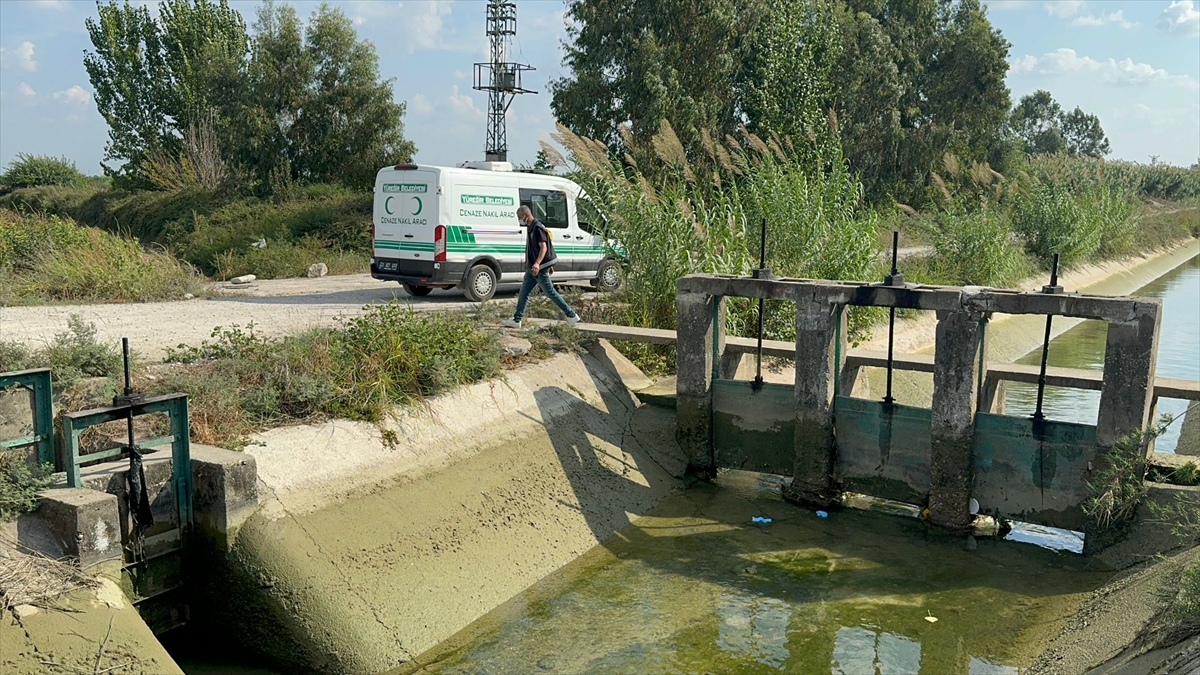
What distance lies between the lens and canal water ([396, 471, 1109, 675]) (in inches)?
255

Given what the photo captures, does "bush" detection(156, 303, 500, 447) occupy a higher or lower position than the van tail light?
lower

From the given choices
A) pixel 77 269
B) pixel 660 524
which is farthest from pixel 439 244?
pixel 660 524

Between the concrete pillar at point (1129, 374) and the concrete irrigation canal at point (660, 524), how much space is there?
2 cm

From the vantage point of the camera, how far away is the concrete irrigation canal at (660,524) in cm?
627

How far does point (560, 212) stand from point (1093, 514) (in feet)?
35.6

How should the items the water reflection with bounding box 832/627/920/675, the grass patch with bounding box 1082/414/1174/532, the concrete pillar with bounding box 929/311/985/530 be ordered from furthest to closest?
the concrete pillar with bounding box 929/311/985/530 → the grass patch with bounding box 1082/414/1174/532 → the water reflection with bounding box 832/627/920/675

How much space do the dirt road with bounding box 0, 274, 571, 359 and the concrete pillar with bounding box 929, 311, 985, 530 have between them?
5.44m

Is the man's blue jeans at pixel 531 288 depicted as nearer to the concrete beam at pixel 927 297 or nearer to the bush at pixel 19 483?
the concrete beam at pixel 927 297

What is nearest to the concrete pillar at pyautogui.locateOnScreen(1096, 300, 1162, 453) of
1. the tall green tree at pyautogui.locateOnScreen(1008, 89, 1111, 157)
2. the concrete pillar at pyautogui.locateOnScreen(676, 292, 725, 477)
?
the concrete pillar at pyautogui.locateOnScreen(676, 292, 725, 477)

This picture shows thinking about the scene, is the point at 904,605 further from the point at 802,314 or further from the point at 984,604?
the point at 802,314

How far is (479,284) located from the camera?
15.6 m

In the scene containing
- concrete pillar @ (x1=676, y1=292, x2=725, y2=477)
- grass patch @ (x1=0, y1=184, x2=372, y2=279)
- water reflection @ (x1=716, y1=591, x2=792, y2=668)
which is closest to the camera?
water reflection @ (x1=716, y1=591, x2=792, y2=668)

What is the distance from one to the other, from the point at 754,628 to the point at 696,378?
3.55 meters

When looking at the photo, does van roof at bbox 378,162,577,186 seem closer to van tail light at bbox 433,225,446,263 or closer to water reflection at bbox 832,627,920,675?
van tail light at bbox 433,225,446,263
